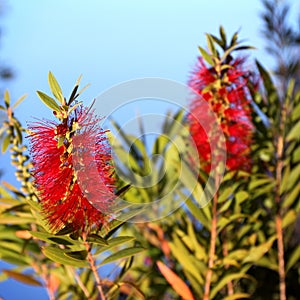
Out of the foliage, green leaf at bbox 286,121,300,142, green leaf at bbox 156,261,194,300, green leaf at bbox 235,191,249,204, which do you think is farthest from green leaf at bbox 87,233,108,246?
green leaf at bbox 286,121,300,142

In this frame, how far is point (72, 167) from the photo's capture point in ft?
1.19

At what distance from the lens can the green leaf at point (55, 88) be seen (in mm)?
347

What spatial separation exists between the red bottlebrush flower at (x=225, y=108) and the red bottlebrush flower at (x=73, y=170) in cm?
18

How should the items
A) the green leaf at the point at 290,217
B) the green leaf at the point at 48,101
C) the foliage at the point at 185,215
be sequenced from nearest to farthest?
the green leaf at the point at 48,101 → the foliage at the point at 185,215 → the green leaf at the point at 290,217

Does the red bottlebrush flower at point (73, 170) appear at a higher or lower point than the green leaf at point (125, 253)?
higher

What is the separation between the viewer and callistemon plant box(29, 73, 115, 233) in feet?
1.18

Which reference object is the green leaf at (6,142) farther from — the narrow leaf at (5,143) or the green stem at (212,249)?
the green stem at (212,249)

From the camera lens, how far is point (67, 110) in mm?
356

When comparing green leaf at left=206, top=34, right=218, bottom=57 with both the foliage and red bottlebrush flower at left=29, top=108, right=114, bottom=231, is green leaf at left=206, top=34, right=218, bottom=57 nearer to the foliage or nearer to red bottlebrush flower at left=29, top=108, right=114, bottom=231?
the foliage

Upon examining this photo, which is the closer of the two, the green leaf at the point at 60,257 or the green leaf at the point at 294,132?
the green leaf at the point at 60,257

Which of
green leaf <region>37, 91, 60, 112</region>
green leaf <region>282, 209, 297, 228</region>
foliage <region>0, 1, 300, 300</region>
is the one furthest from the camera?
green leaf <region>282, 209, 297, 228</region>

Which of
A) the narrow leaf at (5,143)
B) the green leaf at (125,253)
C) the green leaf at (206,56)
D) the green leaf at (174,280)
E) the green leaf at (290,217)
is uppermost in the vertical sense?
the green leaf at (206,56)

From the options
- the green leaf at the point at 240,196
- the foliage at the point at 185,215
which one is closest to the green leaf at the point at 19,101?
the foliage at the point at 185,215

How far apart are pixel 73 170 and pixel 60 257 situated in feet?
0.21
